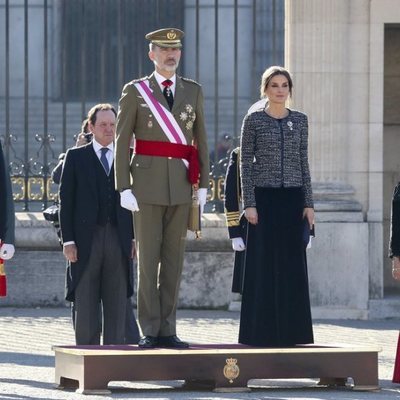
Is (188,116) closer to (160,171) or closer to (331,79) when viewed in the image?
(160,171)

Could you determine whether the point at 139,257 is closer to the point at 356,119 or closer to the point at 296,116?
the point at 296,116

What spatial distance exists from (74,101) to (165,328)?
16.2 metres

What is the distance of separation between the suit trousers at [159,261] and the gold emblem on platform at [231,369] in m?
0.38

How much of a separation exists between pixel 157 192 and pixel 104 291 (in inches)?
44.7

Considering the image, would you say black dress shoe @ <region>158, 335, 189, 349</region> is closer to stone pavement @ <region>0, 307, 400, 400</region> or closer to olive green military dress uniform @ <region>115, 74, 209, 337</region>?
olive green military dress uniform @ <region>115, 74, 209, 337</region>

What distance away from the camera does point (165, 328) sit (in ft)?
33.0

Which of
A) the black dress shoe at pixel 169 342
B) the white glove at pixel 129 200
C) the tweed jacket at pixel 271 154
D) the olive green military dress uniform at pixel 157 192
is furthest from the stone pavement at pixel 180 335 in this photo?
the tweed jacket at pixel 271 154

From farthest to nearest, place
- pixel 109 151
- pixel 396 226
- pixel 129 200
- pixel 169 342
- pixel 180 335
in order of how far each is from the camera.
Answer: pixel 180 335 < pixel 109 151 < pixel 396 226 < pixel 169 342 < pixel 129 200

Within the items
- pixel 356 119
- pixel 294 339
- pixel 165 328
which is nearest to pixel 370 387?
pixel 294 339

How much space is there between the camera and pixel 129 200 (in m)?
9.84

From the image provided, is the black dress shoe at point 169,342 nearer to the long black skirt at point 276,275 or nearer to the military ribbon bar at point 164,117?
the long black skirt at point 276,275

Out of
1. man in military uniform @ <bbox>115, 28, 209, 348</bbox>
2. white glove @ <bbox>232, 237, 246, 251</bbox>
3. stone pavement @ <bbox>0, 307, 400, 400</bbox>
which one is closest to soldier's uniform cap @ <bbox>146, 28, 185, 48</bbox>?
man in military uniform @ <bbox>115, 28, 209, 348</bbox>

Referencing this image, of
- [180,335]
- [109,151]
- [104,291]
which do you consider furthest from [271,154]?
[180,335]

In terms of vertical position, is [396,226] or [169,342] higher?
[396,226]
